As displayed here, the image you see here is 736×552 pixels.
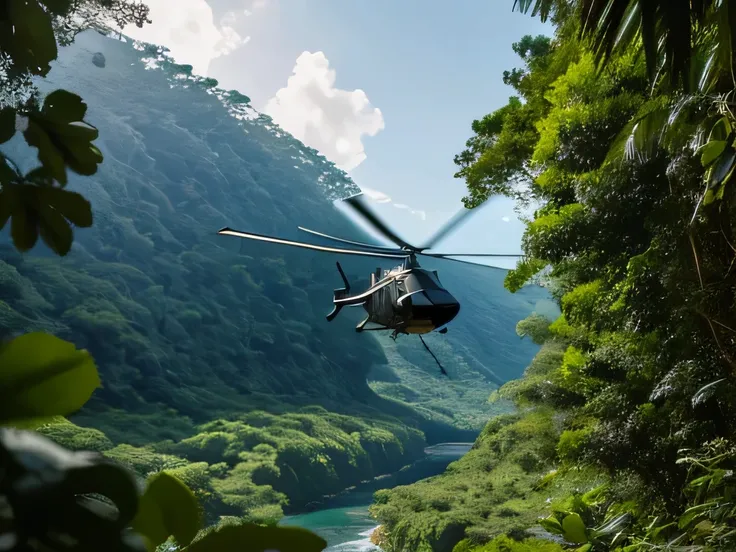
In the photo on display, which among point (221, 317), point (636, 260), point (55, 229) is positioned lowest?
point (55, 229)

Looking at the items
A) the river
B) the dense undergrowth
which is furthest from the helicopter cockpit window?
the river

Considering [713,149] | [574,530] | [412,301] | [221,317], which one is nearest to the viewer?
[713,149]

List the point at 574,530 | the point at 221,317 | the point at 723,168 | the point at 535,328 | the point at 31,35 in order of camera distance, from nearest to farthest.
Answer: the point at 31,35 → the point at 723,168 → the point at 574,530 → the point at 535,328 → the point at 221,317

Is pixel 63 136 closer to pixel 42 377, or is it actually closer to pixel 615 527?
pixel 42 377

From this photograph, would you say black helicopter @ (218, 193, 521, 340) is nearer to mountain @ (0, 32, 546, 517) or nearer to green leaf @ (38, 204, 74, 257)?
green leaf @ (38, 204, 74, 257)

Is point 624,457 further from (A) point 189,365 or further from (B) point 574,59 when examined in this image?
(A) point 189,365

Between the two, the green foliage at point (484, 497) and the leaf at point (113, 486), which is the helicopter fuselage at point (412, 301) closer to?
the green foliage at point (484, 497)

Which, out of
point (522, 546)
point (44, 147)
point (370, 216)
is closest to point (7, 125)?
point (44, 147)

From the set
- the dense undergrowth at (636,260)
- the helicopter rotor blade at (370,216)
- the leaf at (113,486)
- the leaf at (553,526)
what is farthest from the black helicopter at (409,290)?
the leaf at (113,486)
